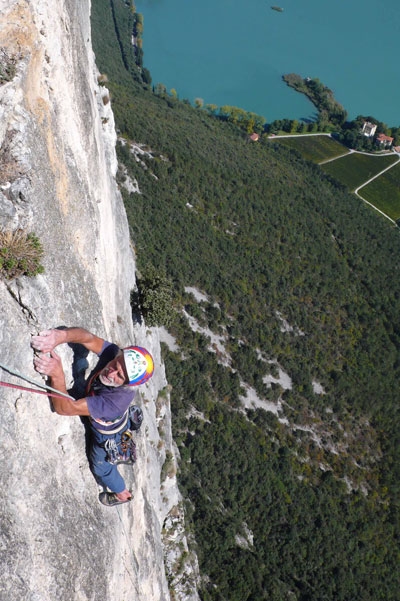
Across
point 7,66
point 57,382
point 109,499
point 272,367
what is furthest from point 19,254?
point 272,367

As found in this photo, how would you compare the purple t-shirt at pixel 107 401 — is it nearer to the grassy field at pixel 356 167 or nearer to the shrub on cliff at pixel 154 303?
the shrub on cliff at pixel 154 303

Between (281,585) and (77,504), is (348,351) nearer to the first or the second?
(281,585)

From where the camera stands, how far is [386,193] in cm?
9875

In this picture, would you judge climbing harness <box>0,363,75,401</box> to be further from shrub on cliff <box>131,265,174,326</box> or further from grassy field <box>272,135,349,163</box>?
grassy field <box>272,135,349,163</box>

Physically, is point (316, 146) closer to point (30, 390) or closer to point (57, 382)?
point (57, 382)

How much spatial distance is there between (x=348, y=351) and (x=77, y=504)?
160ft

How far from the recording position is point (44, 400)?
7.35 m

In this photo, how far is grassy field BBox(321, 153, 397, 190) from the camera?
9811cm

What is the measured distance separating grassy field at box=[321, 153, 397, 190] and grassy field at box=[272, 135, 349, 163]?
2.52 m

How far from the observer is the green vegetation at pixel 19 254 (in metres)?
7.07

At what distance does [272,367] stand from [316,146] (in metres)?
76.8

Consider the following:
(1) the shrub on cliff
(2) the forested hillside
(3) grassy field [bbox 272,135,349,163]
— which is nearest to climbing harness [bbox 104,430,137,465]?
(1) the shrub on cliff

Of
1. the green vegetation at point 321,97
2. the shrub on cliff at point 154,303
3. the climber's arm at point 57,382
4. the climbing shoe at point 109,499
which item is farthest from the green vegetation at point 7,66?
the green vegetation at point 321,97

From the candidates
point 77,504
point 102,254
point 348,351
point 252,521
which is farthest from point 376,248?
point 77,504
